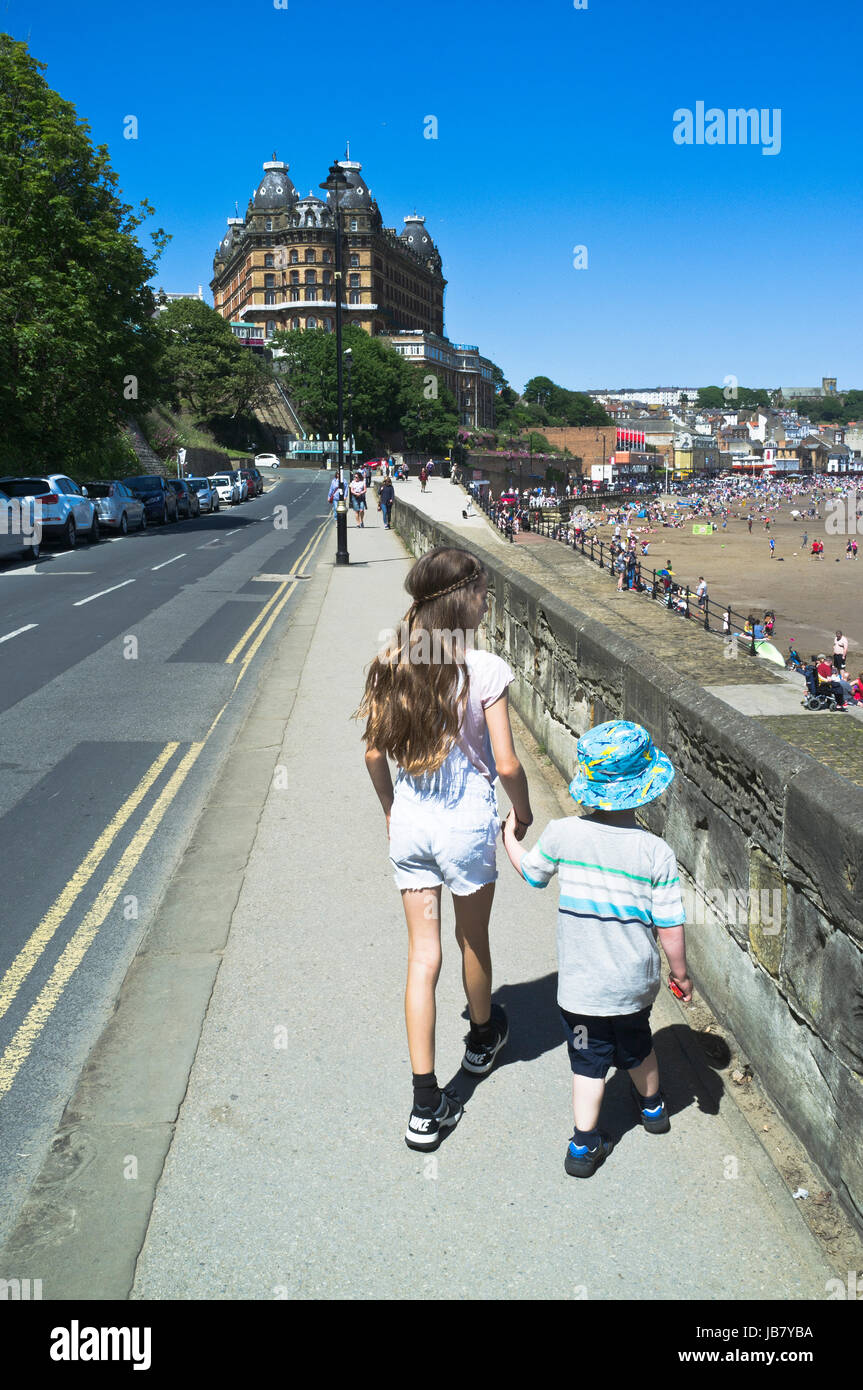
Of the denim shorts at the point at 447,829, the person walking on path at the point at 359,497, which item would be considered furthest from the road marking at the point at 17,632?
the person walking on path at the point at 359,497

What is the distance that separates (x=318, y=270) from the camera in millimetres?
151250

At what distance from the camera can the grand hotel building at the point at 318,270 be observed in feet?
493

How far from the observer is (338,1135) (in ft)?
11.7

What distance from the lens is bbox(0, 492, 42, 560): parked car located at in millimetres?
23266

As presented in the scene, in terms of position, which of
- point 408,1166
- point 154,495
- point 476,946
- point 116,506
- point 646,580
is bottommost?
point 408,1166

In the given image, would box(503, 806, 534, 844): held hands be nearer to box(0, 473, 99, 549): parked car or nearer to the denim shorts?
the denim shorts

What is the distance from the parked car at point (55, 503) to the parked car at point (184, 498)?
12199 millimetres

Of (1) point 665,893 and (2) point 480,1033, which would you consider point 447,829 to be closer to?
(1) point 665,893

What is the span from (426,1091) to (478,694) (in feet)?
4.29

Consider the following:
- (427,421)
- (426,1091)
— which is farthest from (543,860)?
(427,421)

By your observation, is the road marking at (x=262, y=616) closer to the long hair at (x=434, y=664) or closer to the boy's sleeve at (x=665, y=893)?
the long hair at (x=434, y=664)

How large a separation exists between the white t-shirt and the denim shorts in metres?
0.05
